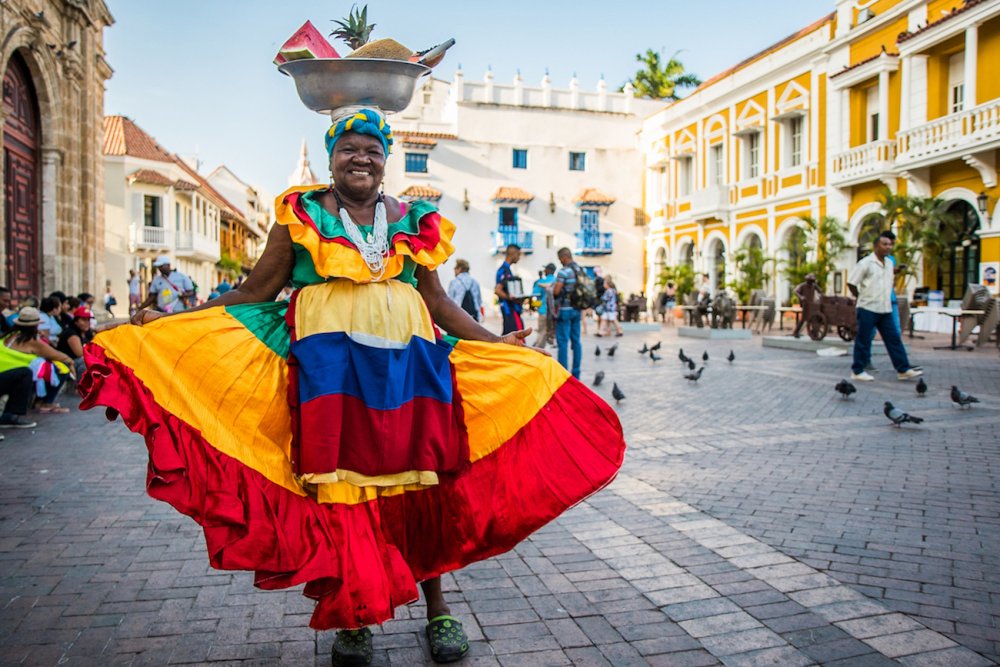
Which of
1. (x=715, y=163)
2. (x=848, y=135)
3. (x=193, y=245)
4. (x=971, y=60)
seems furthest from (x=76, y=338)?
(x=193, y=245)

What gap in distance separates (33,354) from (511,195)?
111ft

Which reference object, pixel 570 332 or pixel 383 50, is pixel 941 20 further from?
pixel 383 50

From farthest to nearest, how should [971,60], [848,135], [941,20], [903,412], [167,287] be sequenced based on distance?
[848,135]
[941,20]
[971,60]
[167,287]
[903,412]

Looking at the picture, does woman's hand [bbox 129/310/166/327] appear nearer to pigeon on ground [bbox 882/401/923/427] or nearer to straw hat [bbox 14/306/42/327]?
straw hat [bbox 14/306/42/327]

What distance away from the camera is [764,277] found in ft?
87.4

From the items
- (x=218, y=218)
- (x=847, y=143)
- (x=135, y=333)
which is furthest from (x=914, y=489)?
(x=218, y=218)

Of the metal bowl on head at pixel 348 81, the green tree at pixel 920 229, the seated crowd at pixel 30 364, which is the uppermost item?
the green tree at pixel 920 229

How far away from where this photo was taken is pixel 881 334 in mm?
9953

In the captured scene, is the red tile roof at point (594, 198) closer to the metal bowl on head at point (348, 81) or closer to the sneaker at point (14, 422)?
the sneaker at point (14, 422)

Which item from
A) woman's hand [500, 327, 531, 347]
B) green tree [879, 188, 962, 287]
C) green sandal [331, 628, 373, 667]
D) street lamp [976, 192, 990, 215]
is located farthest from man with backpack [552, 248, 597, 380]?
street lamp [976, 192, 990, 215]

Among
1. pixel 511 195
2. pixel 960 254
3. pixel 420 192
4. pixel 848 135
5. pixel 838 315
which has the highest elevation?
pixel 511 195

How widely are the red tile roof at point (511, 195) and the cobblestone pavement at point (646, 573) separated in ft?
114

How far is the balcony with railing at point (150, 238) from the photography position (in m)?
39.5

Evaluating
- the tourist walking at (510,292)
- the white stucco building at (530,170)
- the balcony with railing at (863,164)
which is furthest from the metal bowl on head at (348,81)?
the white stucco building at (530,170)
